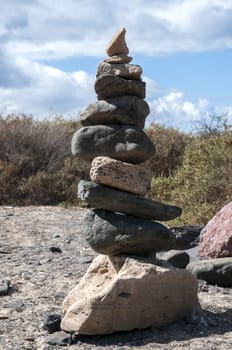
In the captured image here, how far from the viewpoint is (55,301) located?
754cm

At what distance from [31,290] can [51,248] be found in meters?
2.38

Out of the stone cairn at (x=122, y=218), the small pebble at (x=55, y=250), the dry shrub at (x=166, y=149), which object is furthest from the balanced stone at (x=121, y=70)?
the dry shrub at (x=166, y=149)

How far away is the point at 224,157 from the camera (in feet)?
45.7

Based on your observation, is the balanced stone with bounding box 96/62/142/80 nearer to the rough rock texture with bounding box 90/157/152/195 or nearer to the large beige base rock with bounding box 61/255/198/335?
the rough rock texture with bounding box 90/157/152/195

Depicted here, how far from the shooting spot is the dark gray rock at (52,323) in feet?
21.9

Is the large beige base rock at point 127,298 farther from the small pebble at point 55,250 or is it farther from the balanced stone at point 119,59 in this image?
the small pebble at point 55,250

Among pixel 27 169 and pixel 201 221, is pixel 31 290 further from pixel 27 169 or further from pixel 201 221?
pixel 27 169

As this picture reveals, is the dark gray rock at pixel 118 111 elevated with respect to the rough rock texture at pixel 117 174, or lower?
elevated

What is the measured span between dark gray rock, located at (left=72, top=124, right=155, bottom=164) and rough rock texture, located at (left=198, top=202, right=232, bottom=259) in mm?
2568

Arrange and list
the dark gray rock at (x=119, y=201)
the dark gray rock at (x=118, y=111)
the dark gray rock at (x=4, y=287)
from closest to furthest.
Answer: the dark gray rock at (x=119, y=201)
the dark gray rock at (x=118, y=111)
the dark gray rock at (x=4, y=287)

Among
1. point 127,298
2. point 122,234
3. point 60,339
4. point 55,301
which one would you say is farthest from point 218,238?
point 60,339

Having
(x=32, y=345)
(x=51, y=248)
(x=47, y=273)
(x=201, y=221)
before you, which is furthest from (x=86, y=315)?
(x=201, y=221)

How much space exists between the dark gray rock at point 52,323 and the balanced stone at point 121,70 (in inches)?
85.1

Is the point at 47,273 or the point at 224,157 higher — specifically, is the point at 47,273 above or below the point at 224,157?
below
